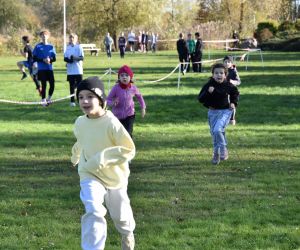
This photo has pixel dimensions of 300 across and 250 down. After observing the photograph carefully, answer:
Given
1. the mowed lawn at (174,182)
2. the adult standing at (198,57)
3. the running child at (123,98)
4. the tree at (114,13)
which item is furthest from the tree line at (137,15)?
the running child at (123,98)

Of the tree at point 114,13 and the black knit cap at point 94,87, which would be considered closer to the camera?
the black knit cap at point 94,87

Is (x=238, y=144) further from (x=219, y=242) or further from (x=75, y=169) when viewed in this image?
(x=219, y=242)

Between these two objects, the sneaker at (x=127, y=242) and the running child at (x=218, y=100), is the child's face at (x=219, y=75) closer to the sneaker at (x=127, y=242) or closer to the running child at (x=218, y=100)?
the running child at (x=218, y=100)

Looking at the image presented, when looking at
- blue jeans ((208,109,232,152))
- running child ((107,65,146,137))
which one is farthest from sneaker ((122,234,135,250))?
blue jeans ((208,109,232,152))

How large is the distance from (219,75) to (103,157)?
465 centimetres

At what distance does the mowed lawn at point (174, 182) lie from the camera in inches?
256

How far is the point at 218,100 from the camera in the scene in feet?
32.2

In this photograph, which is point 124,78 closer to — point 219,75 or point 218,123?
point 219,75

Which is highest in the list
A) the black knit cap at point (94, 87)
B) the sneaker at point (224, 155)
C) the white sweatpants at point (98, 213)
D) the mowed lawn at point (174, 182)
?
the black knit cap at point (94, 87)

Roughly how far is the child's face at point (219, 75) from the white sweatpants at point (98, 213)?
4.46 m

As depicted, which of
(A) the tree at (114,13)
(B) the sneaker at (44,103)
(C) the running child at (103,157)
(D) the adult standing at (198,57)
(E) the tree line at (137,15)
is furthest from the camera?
(E) the tree line at (137,15)

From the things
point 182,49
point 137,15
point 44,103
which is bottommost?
point 44,103

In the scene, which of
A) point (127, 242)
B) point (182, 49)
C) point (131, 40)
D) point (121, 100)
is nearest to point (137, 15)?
point (131, 40)

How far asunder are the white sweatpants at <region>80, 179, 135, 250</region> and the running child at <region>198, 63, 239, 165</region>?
4298 millimetres
